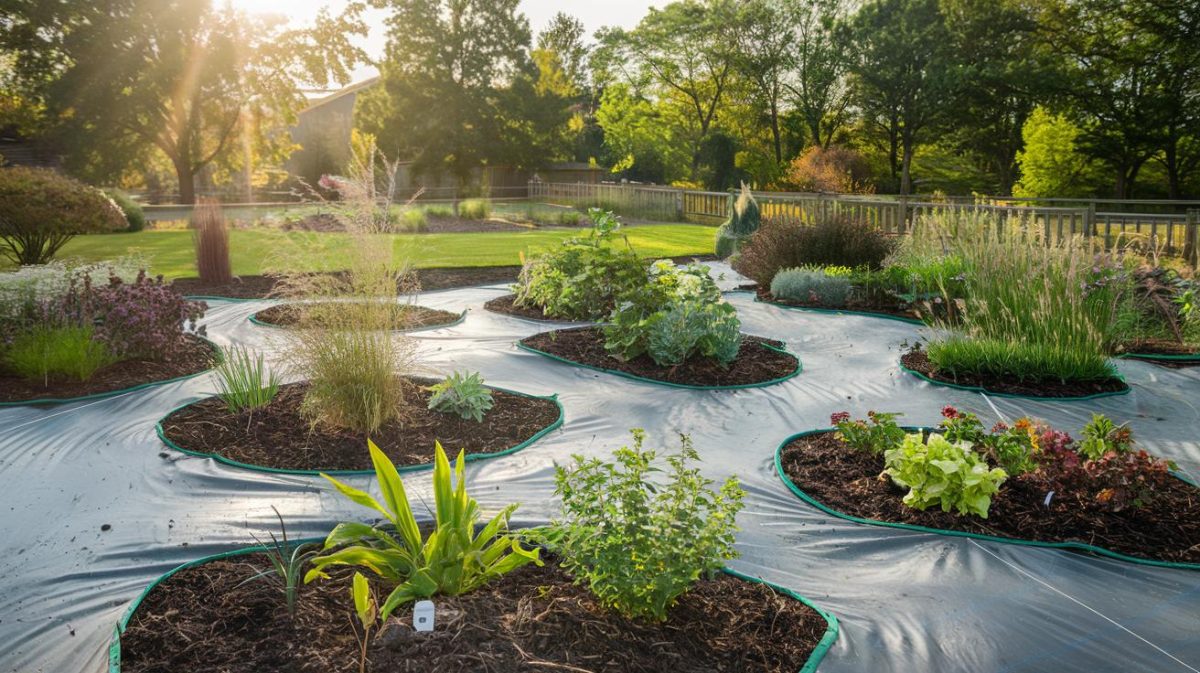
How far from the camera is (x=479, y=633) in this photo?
2.26 metres

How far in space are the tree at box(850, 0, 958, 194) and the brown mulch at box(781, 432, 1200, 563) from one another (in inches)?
1163

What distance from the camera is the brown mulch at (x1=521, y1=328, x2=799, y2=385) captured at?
5492 millimetres

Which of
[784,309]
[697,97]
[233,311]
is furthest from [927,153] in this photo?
[233,311]

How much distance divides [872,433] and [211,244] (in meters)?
8.54

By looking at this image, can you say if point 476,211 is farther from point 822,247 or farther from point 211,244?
point 822,247

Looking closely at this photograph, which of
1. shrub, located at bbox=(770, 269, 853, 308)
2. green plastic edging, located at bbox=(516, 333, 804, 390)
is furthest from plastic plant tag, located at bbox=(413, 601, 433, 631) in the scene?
shrub, located at bbox=(770, 269, 853, 308)

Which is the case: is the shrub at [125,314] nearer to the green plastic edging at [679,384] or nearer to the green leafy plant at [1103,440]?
the green plastic edging at [679,384]

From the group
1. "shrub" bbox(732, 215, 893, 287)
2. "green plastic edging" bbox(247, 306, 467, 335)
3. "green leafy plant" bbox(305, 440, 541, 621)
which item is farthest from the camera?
"shrub" bbox(732, 215, 893, 287)

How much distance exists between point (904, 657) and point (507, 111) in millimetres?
30641

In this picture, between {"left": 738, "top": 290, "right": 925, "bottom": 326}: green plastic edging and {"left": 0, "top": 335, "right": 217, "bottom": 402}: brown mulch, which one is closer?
{"left": 0, "top": 335, "right": 217, "bottom": 402}: brown mulch

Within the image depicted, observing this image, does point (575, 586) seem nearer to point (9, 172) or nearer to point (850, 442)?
point (850, 442)

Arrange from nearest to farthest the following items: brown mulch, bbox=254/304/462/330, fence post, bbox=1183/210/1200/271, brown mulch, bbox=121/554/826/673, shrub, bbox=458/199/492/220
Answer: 1. brown mulch, bbox=121/554/826/673
2. brown mulch, bbox=254/304/462/330
3. fence post, bbox=1183/210/1200/271
4. shrub, bbox=458/199/492/220

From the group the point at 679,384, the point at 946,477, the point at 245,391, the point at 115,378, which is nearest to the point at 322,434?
the point at 245,391

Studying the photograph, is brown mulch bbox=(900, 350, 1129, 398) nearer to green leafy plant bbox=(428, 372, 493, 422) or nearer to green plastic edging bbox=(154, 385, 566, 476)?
green plastic edging bbox=(154, 385, 566, 476)
